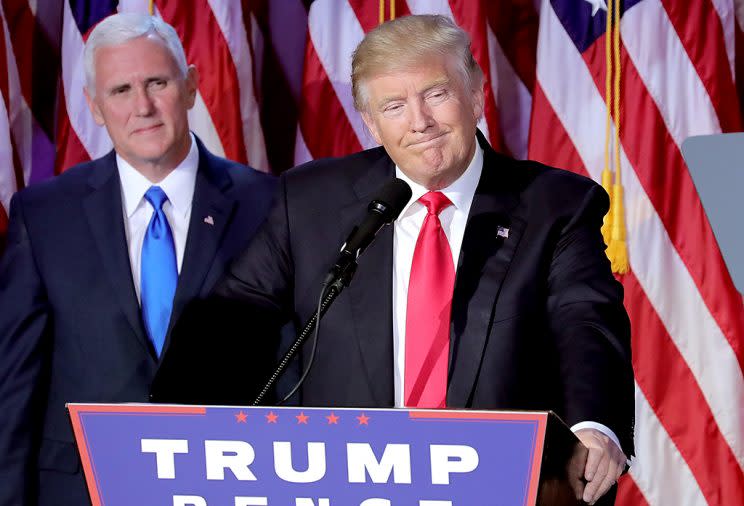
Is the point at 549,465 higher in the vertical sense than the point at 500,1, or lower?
lower

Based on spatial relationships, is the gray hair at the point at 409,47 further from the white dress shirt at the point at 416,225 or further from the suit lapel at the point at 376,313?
the suit lapel at the point at 376,313

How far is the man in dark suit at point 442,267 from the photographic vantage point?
188cm

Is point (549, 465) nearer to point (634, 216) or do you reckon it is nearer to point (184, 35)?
point (634, 216)

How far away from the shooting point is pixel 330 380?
197 centimetres

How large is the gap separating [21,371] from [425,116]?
1.16m

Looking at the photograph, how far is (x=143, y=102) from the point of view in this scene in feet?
8.43

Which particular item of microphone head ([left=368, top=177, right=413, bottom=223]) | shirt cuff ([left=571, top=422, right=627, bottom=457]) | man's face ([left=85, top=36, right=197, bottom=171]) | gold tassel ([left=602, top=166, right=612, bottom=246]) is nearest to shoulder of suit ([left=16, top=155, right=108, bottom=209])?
man's face ([left=85, top=36, right=197, bottom=171])

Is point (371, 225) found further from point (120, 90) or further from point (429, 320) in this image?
point (120, 90)

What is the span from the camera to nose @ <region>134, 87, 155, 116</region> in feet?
8.41

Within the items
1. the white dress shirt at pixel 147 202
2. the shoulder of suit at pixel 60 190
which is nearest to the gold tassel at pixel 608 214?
the white dress shirt at pixel 147 202

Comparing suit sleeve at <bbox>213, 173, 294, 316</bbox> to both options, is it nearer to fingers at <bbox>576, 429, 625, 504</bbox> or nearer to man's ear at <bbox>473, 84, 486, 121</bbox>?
man's ear at <bbox>473, 84, 486, 121</bbox>

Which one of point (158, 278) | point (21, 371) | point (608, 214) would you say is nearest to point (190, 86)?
point (158, 278)

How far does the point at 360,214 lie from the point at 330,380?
31cm

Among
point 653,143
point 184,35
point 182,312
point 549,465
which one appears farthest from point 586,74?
point 549,465
